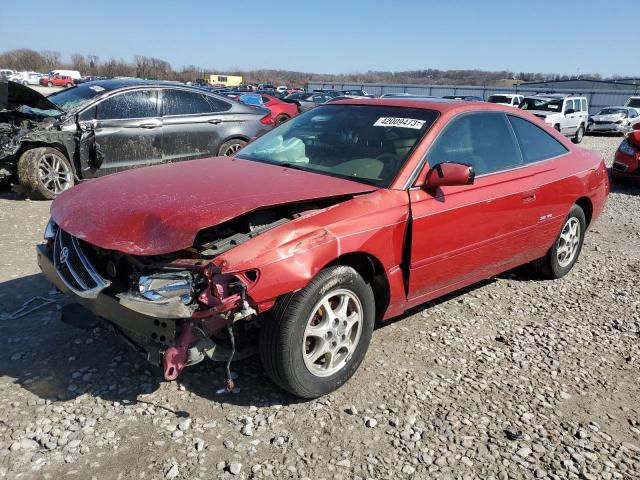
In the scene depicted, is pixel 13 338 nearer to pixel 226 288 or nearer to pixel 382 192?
pixel 226 288

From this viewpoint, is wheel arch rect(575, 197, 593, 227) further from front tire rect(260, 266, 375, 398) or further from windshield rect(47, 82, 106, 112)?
windshield rect(47, 82, 106, 112)

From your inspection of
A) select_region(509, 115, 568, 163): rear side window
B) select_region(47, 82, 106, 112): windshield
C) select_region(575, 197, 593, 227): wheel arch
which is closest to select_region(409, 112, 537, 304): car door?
select_region(509, 115, 568, 163): rear side window

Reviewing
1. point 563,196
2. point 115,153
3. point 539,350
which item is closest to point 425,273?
point 539,350

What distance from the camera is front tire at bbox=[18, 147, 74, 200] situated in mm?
6758

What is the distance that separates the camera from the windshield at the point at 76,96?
722 centimetres

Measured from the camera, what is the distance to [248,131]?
8398 millimetres

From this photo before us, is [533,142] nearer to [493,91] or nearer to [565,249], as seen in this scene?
[565,249]

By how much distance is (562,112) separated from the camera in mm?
18188

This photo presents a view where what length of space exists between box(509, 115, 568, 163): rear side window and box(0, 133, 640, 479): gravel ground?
1371mm

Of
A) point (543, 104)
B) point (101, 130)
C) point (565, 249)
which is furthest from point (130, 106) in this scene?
point (543, 104)

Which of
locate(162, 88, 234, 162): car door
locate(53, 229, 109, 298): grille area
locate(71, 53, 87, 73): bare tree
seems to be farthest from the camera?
locate(71, 53, 87, 73): bare tree

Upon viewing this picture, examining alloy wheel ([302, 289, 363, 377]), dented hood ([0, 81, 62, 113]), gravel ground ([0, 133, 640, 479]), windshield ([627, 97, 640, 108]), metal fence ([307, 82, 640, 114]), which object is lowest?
gravel ground ([0, 133, 640, 479])

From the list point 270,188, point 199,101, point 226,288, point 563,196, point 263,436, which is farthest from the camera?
point 199,101

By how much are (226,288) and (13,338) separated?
1948 mm
